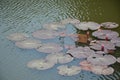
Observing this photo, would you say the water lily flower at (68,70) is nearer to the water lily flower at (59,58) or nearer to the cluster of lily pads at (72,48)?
the cluster of lily pads at (72,48)

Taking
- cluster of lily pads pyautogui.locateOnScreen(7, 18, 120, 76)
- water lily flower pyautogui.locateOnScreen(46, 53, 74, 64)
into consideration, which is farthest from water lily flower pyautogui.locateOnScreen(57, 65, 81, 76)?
water lily flower pyautogui.locateOnScreen(46, 53, 74, 64)

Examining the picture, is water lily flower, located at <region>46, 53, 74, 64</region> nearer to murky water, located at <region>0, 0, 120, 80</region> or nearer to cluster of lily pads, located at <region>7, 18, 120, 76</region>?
cluster of lily pads, located at <region>7, 18, 120, 76</region>

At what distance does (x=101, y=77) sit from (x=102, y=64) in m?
0.21

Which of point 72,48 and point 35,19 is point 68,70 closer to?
point 72,48

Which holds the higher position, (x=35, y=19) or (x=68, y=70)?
(x=35, y=19)

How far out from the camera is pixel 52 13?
17.3ft

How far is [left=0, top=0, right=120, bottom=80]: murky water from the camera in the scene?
11.9 feet

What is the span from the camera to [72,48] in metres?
4.07

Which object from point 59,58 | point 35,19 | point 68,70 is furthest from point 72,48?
point 35,19

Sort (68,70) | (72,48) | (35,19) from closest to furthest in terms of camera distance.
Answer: (68,70) < (72,48) < (35,19)

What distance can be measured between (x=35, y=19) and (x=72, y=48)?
48.7 inches

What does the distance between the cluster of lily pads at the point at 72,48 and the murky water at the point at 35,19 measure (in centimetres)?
7

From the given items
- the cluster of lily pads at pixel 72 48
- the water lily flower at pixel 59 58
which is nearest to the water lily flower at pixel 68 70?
the cluster of lily pads at pixel 72 48

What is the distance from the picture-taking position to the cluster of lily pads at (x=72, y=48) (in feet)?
12.1
